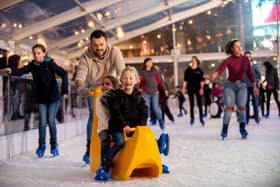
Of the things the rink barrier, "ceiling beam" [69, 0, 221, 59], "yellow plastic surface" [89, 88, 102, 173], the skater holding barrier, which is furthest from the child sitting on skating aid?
"ceiling beam" [69, 0, 221, 59]

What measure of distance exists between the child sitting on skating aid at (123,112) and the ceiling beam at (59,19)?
6.37 metres

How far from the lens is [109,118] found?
91.1 inches

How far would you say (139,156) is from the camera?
2.12 metres

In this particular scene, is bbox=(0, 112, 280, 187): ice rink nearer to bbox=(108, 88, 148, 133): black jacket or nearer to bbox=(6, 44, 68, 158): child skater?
bbox=(6, 44, 68, 158): child skater

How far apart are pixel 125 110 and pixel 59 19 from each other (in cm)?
675

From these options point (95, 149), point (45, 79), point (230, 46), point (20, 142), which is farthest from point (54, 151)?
point (230, 46)

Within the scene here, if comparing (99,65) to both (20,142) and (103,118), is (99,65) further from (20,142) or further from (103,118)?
(20,142)

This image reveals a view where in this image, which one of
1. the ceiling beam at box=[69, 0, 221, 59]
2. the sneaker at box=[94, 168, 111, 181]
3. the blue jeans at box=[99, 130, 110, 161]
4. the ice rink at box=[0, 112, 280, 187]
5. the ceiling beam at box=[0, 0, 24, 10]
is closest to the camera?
the ice rink at box=[0, 112, 280, 187]

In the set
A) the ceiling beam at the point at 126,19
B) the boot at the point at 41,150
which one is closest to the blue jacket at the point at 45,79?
the boot at the point at 41,150

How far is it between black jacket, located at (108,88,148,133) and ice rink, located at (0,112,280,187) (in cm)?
34

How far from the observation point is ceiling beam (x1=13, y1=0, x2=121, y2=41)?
8.16m

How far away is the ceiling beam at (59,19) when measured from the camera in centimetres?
816

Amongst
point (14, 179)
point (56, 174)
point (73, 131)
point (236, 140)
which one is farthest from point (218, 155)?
point (73, 131)

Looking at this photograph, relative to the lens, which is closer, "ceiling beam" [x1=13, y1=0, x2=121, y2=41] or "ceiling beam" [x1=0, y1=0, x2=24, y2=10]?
"ceiling beam" [x1=0, y1=0, x2=24, y2=10]
